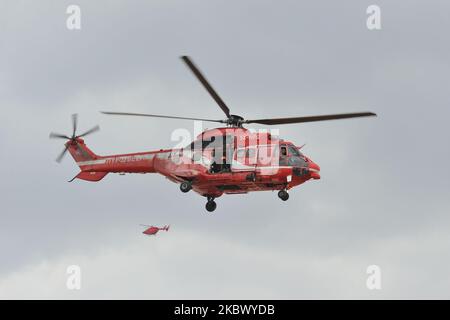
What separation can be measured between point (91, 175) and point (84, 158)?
4.99 ft

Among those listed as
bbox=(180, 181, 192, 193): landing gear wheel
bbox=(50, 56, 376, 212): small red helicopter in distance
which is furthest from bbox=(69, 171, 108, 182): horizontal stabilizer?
bbox=(180, 181, 192, 193): landing gear wheel

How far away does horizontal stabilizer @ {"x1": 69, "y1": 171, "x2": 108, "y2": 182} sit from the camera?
196 ft

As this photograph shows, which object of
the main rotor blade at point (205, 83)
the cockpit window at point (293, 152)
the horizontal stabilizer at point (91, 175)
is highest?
the main rotor blade at point (205, 83)

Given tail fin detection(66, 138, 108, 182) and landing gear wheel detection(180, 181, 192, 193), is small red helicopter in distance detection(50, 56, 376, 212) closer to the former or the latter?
landing gear wheel detection(180, 181, 192, 193)

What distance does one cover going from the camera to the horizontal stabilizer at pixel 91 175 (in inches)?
2347

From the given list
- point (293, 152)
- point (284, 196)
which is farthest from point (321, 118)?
point (284, 196)

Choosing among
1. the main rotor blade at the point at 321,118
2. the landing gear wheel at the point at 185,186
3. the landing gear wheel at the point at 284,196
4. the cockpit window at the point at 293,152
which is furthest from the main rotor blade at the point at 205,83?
the landing gear wheel at the point at 284,196

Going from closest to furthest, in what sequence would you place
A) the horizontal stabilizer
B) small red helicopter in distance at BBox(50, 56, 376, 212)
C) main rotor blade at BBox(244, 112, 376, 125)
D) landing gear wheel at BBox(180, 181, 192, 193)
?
main rotor blade at BBox(244, 112, 376, 125) < small red helicopter in distance at BBox(50, 56, 376, 212) < landing gear wheel at BBox(180, 181, 192, 193) < the horizontal stabilizer

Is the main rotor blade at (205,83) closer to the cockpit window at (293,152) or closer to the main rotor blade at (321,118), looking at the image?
the main rotor blade at (321,118)
